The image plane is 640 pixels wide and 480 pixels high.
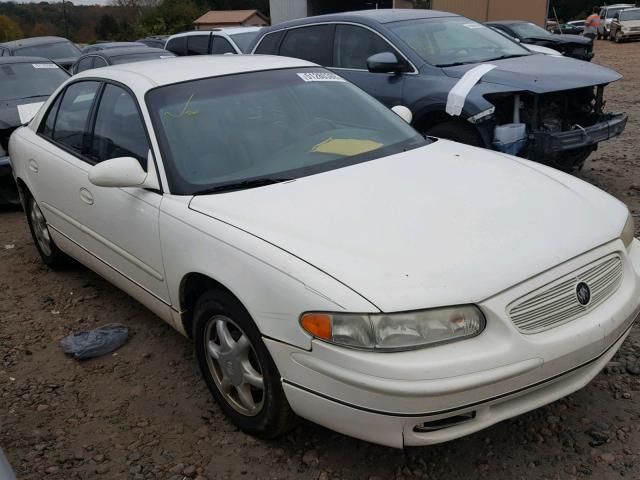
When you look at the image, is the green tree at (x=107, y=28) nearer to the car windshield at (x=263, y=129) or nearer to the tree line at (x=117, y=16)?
the tree line at (x=117, y=16)

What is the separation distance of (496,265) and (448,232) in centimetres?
26

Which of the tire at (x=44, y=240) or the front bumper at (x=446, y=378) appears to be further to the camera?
the tire at (x=44, y=240)

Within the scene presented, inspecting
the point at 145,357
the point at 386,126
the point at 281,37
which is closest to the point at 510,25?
the point at 281,37

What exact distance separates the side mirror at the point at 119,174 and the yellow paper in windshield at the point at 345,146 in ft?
2.85

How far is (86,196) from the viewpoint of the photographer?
3.69 metres

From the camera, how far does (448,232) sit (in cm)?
252

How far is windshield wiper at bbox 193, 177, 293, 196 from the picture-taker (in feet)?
9.71

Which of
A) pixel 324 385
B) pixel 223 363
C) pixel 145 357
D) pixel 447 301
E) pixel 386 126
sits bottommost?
pixel 145 357

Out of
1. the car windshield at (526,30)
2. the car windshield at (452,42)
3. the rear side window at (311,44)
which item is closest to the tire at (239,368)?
the car windshield at (452,42)

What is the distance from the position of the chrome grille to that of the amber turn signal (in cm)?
64

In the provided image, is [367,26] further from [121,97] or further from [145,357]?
[145,357]

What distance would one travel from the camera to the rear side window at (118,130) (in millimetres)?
3348

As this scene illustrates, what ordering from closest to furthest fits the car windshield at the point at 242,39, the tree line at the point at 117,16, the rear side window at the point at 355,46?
1. the rear side window at the point at 355,46
2. the car windshield at the point at 242,39
3. the tree line at the point at 117,16

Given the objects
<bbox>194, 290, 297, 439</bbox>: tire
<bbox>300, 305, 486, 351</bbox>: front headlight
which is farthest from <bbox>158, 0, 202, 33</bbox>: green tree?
<bbox>300, 305, 486, 351</bbox>: front headlight
